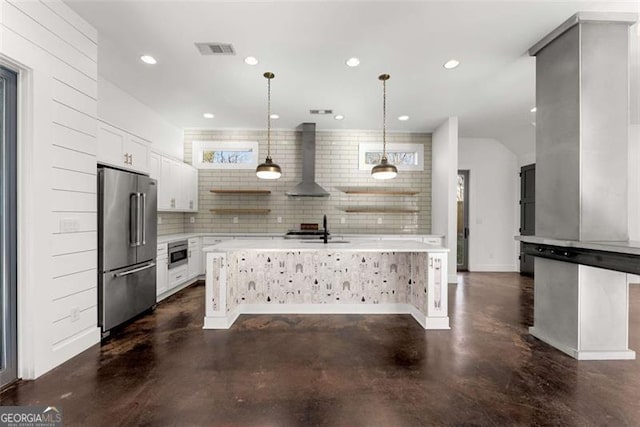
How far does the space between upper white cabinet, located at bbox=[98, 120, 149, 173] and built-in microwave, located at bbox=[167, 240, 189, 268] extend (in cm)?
130

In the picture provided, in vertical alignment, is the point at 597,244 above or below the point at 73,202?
below

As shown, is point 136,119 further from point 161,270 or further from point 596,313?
point 596,313

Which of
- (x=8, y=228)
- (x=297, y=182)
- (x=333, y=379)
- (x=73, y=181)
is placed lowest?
(x=333, y=379)

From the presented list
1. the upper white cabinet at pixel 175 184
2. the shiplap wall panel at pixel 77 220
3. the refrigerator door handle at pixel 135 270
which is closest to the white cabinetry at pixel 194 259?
the upper white cabinet at pixel 175 184

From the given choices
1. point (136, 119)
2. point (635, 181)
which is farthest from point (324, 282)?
point (635, 181)

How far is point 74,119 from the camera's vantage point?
8.54ft

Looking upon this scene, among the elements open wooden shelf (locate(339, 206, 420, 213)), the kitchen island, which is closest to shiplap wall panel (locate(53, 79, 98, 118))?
the kitchen island

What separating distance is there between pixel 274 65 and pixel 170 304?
11.7ft

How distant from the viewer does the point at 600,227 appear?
8.23 ft

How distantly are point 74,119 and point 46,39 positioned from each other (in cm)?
63

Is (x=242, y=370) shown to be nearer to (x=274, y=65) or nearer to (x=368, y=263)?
(x=368, y=263)

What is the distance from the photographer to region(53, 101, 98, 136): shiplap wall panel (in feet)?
8.00

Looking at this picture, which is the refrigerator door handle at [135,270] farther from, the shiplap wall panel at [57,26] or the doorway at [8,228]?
the shiplap wall panel at [57,26]

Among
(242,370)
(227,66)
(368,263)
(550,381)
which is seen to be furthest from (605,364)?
(227,66)
